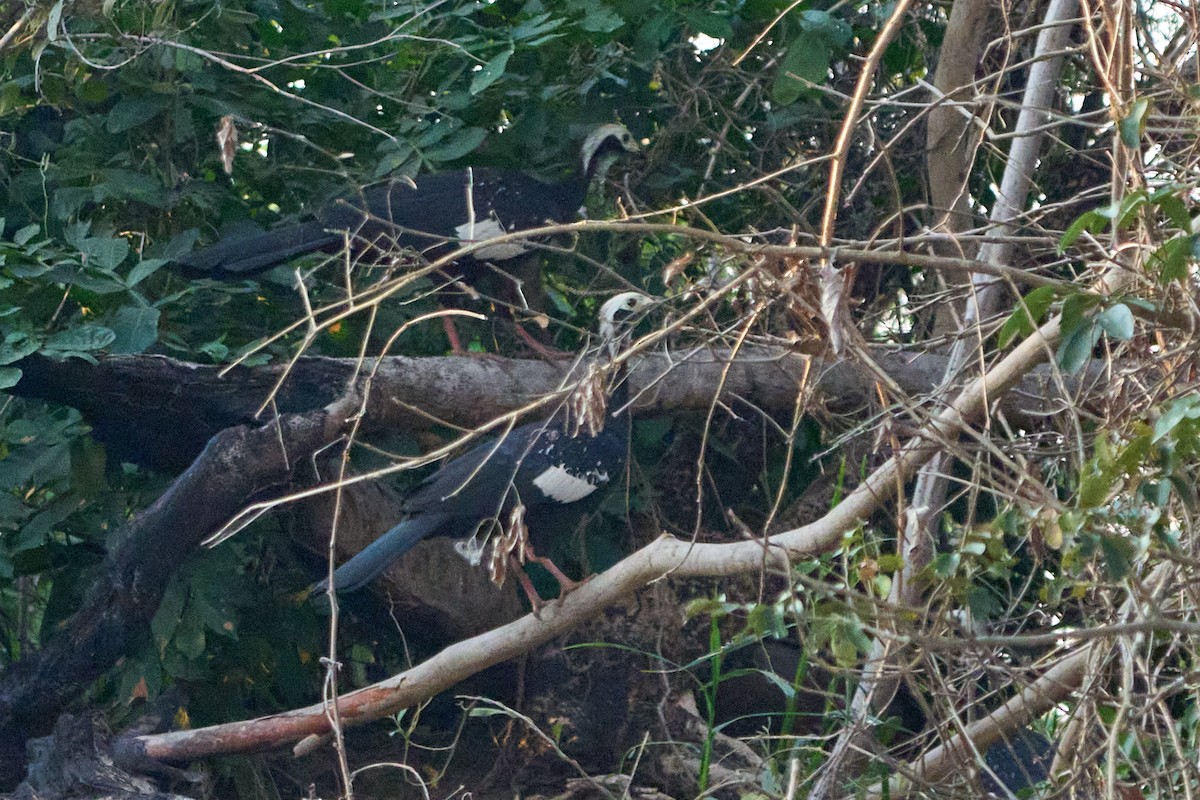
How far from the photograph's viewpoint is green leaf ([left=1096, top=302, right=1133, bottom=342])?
157 cm

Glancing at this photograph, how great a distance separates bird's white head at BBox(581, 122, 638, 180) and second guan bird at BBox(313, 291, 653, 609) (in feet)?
2.18

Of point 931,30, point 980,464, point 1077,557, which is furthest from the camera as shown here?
point 931,30

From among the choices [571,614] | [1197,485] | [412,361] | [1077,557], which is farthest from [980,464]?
[412,361]

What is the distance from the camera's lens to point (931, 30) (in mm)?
4242

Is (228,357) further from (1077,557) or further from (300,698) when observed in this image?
(1077,557)

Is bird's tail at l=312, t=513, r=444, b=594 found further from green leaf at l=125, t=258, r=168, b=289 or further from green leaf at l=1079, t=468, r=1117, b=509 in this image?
green leaf at l=1079, t=468, r=1117, b=509

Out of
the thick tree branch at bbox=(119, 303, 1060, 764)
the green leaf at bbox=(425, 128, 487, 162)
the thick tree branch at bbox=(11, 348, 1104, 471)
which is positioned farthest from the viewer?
the green leaf at bbox=(425, 128, 487, 162)

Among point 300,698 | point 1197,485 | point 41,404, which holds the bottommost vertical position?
point 300,698

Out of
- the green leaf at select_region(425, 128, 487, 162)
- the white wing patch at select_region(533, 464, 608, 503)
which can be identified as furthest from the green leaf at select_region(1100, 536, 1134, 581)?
the green leaf at select_region(425, 128, 487, 162)

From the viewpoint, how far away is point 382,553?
3.44 meters

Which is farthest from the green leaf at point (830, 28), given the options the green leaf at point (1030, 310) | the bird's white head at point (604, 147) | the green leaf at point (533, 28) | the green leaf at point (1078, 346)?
the green leaf at point (1078, 346)

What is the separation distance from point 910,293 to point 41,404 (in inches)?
118

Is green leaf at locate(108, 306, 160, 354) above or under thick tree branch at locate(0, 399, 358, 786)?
above

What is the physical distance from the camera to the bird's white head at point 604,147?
4277 millimetres
